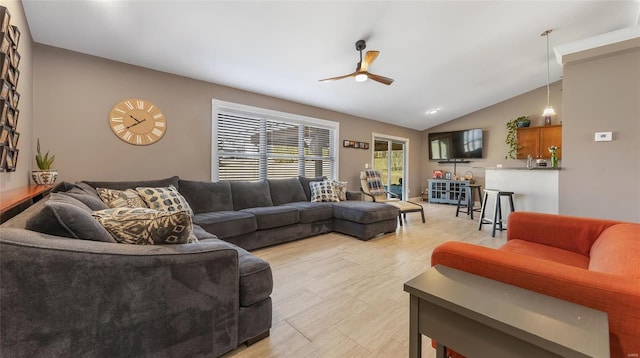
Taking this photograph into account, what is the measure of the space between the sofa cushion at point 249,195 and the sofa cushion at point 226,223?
468 millimetres

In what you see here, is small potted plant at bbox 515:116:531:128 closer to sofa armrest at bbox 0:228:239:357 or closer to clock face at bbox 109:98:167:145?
sofa armrest at bbox 0:228:239:357

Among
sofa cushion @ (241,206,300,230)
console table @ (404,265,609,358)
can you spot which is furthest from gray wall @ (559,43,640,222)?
sofa cushion @ (241,206,300,230)

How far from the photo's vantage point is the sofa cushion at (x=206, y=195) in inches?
125

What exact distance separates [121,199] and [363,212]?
2.86 m

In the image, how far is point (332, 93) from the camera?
455 centimetres

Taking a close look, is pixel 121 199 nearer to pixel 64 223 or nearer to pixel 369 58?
pixel 64 223

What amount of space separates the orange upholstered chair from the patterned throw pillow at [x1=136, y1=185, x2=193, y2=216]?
2.53 m

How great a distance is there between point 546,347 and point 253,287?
4.27ft

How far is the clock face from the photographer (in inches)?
118

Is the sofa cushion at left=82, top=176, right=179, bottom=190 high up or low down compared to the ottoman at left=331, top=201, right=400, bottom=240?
up

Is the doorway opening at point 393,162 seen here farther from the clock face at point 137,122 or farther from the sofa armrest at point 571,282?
the sofa armrest at point 571,282

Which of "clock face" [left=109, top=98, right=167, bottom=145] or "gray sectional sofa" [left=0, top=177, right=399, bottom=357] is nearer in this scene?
"gray sectional sofa" [left=0, top=177, right=399, bottom=357]

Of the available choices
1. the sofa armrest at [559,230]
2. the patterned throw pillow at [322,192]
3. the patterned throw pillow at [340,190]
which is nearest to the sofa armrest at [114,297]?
the sofa armrest at [559,230]

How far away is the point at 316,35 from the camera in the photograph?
291cm
